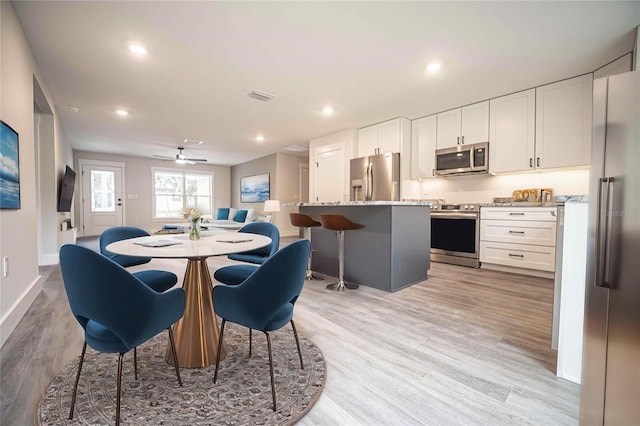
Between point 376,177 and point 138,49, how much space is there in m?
3.75

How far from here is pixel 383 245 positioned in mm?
3037

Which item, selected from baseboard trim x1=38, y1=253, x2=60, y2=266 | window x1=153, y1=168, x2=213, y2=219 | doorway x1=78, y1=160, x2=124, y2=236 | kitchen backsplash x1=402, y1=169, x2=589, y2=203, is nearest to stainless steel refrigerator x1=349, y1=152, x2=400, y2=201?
kitchen backsplash x1=402, y1=169, x2=589, y2=203

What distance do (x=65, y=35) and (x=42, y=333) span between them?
2517 millimetres

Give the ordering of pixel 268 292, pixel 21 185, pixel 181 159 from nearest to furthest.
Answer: pixel 268 292
pixel 21 185
pixel 181 159

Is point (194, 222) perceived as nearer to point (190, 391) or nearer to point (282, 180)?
point (190, 391)

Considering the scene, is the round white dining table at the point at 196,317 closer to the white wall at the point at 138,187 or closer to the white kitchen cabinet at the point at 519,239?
the white kitchen cabinet at the point at 519,239

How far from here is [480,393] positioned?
4.60 feet

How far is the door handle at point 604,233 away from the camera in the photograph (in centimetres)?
103

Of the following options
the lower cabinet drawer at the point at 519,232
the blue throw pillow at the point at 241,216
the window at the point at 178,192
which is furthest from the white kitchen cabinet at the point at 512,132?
the window at the point at 178,192

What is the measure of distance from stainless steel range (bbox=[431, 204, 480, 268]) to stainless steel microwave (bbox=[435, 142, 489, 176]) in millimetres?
554

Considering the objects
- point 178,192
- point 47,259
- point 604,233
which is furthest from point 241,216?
point 604,233

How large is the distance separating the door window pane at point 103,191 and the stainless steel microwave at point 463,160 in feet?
29.1

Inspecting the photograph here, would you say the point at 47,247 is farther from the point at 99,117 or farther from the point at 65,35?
the point at 65,35

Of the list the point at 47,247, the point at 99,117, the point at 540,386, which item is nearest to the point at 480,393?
the point at 540,386
